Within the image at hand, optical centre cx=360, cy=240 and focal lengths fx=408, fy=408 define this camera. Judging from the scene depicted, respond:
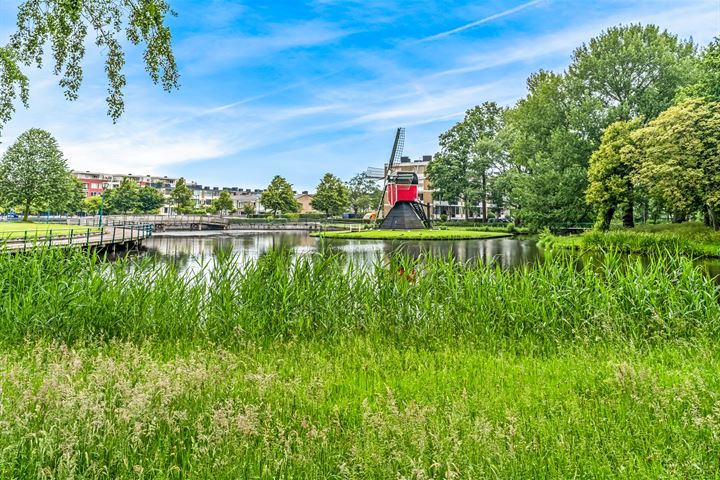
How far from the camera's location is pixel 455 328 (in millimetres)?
5359

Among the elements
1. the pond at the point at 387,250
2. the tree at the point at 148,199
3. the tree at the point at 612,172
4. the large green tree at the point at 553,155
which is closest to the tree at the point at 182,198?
the tree at the point at 148,199

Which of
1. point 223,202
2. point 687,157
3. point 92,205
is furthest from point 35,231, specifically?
point 92,205

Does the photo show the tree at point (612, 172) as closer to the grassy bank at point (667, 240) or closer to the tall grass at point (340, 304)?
the grassy bank at point (667, 240)

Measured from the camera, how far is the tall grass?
505 centimetres

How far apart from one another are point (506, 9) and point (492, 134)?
42.2 metres

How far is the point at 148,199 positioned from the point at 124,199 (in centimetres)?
391

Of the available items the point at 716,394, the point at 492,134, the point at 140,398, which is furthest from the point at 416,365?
the point at 492,134

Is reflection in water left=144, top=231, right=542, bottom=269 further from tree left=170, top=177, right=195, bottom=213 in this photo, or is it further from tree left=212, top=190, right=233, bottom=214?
tree left=212, top=190, right=233, bottom=214

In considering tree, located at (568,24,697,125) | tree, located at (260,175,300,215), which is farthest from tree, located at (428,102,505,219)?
tree, located at (260,175,300,215)

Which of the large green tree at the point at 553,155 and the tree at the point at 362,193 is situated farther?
the tree at the point at 362,193

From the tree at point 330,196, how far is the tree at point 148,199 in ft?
90.6

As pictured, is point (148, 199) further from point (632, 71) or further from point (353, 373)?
point (353, 373)

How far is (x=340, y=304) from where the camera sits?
591cm

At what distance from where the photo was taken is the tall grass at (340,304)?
5.05 metres
